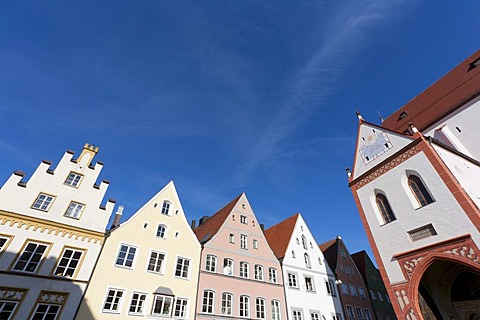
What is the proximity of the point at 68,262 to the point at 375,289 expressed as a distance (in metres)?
29.2

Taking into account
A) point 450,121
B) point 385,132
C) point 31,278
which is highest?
point 450,121

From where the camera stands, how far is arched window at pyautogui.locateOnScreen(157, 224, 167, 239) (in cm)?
1719

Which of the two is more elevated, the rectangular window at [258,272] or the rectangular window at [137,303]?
the rectangular window at [258,272]

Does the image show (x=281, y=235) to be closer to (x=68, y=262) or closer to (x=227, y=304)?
(x=227, y=304)

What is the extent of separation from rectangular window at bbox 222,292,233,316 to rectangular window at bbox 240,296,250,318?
97cm

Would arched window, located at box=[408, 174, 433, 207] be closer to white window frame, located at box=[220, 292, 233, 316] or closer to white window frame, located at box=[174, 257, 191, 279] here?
white window frame, located at box=[220, 292, 233, 316]

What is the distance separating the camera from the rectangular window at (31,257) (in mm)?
11961

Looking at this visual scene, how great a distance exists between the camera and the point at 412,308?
44.1 ft

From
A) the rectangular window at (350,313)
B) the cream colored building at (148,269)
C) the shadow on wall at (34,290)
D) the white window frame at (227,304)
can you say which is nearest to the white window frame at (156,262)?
the cream colored building at (148,269)

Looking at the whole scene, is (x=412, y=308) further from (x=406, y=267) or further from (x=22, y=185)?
(x=22, y=185)

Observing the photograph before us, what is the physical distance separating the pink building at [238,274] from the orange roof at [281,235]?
5.77 ft

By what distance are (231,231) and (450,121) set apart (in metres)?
20.0

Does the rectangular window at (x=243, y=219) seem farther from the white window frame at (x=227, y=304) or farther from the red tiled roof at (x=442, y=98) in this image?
the red tiled roof at (x=442, y=98)

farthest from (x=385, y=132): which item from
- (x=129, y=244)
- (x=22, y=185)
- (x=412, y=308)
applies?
(x=22, y=185)
